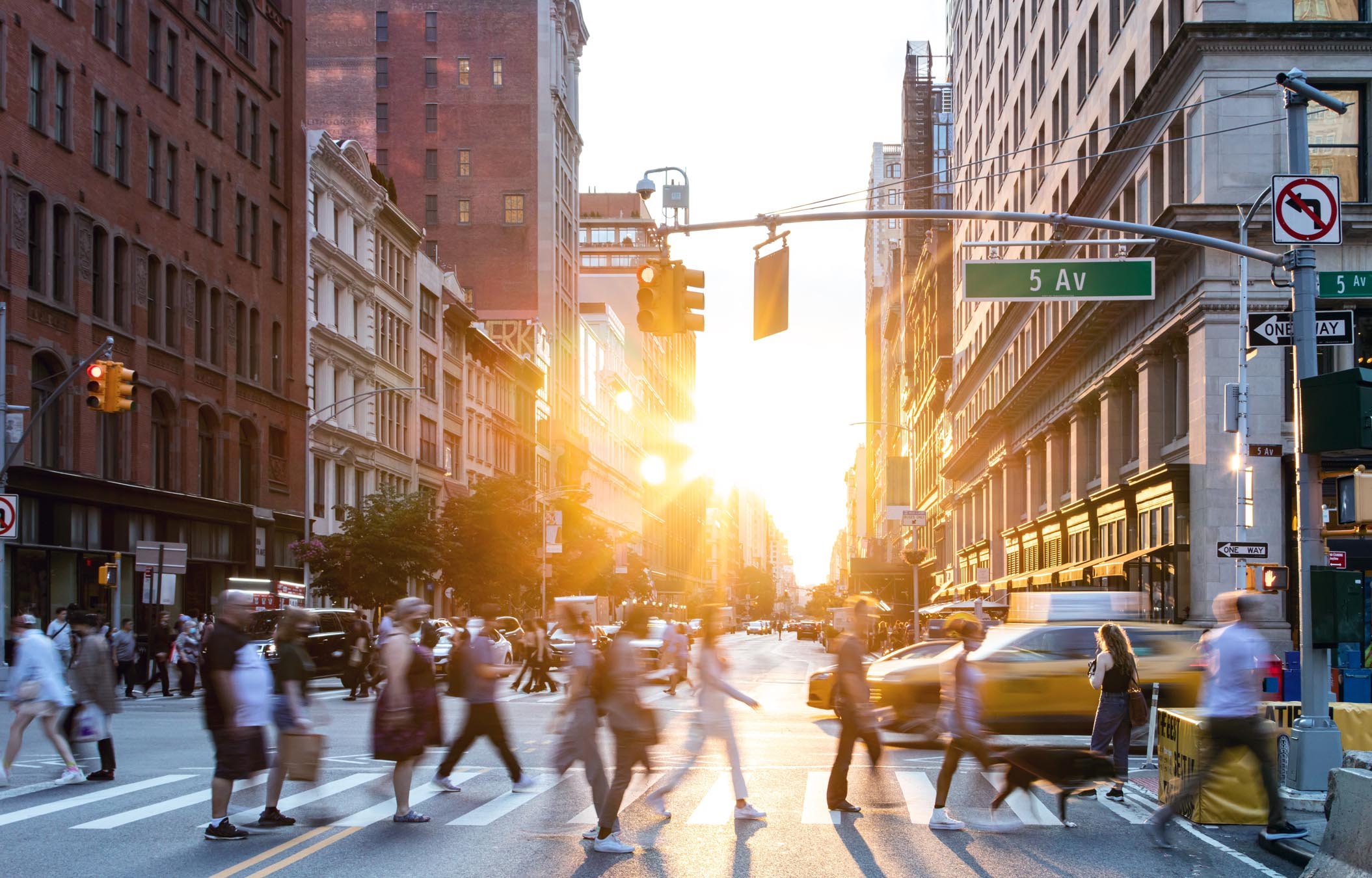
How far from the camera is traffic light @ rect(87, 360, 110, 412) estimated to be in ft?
83.0

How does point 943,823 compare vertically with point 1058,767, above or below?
below

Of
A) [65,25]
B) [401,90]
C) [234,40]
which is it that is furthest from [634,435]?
[65,25]

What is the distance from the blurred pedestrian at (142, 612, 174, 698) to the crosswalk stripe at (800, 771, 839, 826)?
63.9ft

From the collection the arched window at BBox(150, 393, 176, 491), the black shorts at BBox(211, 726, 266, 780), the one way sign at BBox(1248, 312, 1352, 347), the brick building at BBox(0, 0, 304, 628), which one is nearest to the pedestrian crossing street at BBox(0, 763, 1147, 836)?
the black shorts at BBox(211, 726, 266, 780)

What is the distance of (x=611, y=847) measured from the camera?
11328 mm

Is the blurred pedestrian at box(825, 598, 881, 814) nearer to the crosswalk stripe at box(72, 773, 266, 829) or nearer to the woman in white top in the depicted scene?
the woman in white top

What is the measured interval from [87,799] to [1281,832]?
10915 mm

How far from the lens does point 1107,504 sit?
42000 mm

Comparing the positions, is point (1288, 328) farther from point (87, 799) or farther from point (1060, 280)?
point (87, 799)

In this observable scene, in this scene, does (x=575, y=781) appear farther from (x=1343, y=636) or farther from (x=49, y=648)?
(x=1343, y=636)

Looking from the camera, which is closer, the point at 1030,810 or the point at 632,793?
the point at 1030,810

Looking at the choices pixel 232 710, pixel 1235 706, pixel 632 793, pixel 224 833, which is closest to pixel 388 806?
pixel 224 833

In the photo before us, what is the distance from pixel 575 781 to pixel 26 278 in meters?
25.3

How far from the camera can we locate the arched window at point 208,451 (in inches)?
1811
